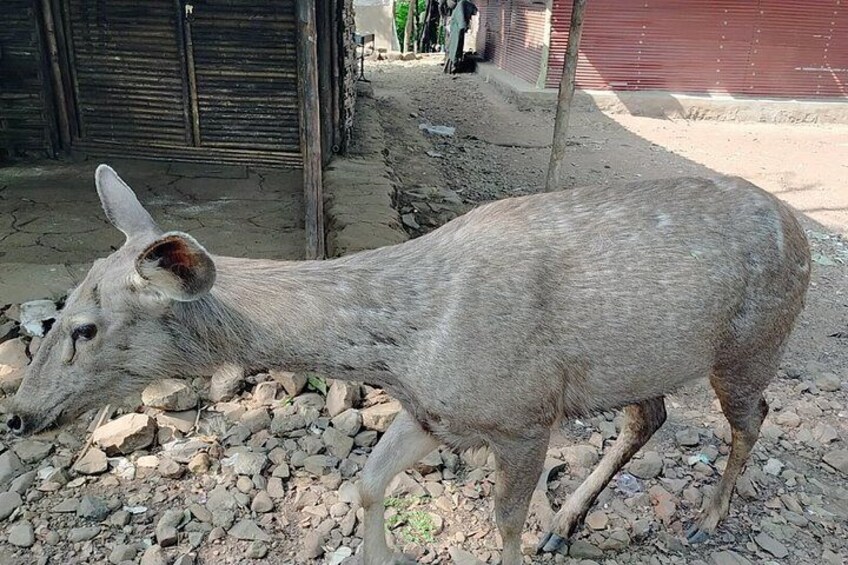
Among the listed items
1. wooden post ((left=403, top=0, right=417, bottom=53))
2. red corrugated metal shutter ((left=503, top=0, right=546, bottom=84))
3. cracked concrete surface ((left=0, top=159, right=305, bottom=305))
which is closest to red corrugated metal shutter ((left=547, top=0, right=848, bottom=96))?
red corrugated metal shutter ((left=503, top=0, right=546, bottom=84))

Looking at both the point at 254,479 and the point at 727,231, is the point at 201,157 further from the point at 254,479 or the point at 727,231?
the point at 727,231

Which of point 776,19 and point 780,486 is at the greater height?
point 776,19

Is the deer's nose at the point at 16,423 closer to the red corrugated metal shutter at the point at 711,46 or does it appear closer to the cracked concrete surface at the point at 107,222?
the cracked concrete surface at the point at 107,222

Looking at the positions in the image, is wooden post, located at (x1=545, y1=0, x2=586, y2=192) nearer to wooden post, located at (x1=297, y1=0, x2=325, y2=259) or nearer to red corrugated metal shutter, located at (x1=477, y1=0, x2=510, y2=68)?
wooden post, located at (x1=297, y1=0, x2=325, y2=259)

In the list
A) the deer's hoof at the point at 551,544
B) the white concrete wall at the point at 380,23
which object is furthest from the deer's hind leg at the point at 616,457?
the white concrete wall at the point at 380,23

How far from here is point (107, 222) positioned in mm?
5840

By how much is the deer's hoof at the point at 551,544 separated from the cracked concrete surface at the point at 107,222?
291 centimetres

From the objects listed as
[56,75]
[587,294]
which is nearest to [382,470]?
[587,294]

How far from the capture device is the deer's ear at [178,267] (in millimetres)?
2131

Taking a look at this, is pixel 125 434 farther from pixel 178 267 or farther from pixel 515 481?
pixel 515 481

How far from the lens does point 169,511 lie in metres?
3.27

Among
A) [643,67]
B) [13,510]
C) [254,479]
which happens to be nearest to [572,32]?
[254,479]

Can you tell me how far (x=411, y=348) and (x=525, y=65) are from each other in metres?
13.5

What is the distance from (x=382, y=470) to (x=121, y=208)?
141cm
